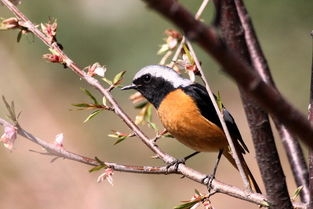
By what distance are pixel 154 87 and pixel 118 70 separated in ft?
16.7

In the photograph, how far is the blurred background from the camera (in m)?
6.11

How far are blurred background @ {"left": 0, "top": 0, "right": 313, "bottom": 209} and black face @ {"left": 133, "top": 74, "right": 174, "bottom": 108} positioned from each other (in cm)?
113

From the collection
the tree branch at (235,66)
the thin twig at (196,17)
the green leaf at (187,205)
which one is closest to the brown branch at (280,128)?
the thin twig at (196,17)

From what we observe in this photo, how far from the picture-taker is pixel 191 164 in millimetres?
7148

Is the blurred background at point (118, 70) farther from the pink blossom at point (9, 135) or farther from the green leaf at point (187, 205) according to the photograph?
the green leaf at point (187, 205)

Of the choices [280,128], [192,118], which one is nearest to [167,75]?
[192,118]

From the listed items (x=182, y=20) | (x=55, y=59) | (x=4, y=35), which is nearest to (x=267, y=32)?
(x=4, y=35)

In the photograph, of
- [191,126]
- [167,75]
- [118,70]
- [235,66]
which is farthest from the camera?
[118,70]

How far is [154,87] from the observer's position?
3422 millimetres

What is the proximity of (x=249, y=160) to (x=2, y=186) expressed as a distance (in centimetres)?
465

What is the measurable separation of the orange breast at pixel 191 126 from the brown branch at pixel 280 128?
114 centimetres

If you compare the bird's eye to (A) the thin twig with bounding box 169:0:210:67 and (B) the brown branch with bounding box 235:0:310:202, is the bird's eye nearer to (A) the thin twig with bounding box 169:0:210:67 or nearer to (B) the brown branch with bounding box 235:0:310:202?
(A) the thin twig with bounding box 169:0:210:67

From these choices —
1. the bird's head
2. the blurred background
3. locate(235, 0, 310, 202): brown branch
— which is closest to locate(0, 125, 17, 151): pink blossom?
locate(235, 0, 310, 202): brown branch

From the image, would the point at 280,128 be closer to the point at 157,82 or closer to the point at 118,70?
the point at 157,82
